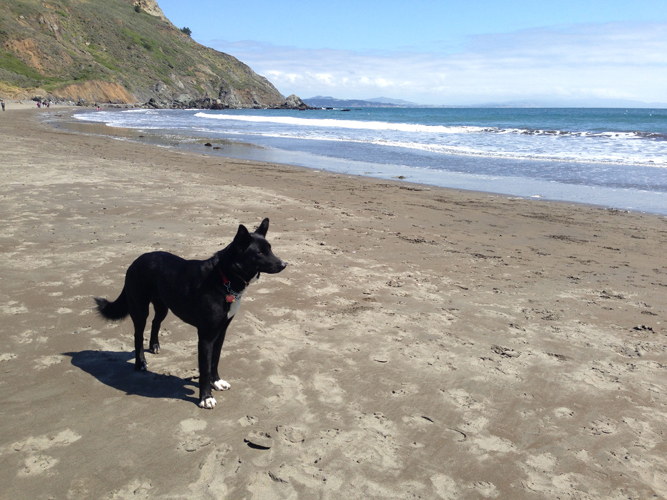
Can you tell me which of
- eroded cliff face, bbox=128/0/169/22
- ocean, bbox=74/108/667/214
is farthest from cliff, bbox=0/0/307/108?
ocean, bbox=74/108/667/214

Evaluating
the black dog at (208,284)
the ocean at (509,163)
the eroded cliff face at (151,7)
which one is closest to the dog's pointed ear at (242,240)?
the black dog at (208,284)

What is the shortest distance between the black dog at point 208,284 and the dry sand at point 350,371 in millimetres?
410

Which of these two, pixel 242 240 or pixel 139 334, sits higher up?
pixel 242 240

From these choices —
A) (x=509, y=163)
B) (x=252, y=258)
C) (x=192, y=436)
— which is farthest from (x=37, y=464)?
(x=509, y=163)

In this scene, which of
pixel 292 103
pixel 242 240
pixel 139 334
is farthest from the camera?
pixel 292 103

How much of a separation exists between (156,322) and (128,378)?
534 mm

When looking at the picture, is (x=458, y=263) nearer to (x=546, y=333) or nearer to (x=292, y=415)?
(x=546, y=333)

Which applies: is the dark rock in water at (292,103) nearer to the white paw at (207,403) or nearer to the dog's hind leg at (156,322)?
the dog's hind leg at (156,322)

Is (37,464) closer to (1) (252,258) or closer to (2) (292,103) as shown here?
(1) (252,258)

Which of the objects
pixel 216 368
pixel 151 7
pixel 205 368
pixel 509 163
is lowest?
pixel 216 368

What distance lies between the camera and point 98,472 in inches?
115

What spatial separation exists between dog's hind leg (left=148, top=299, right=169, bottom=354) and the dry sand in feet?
0.44

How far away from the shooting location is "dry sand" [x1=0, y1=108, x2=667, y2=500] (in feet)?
9.97

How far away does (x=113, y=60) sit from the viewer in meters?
93.1
